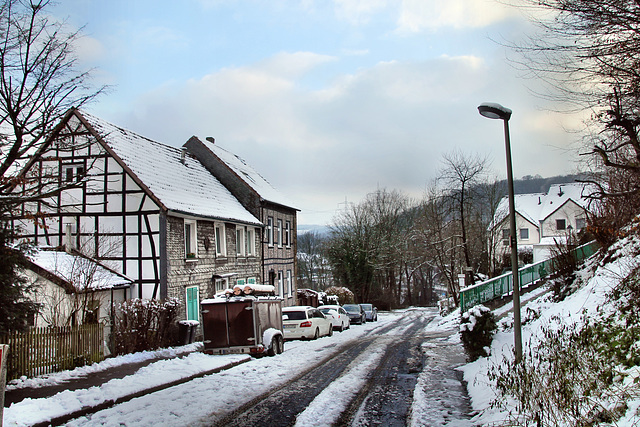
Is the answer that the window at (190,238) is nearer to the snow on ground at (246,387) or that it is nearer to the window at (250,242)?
the snow on ground at (246,387)

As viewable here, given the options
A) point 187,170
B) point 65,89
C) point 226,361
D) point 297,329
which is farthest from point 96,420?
point 187,170

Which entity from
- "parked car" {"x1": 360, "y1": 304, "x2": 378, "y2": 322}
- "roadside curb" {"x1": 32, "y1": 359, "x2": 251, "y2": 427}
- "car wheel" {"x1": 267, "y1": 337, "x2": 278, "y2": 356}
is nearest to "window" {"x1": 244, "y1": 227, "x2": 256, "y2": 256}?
"car wheel" {"x1": 267, "y1": 337, "x2": 278, "y2": 356}

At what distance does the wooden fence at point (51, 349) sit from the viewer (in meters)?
12.1

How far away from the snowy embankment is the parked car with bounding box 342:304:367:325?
19.2 meters

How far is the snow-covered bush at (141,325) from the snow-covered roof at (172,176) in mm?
4125

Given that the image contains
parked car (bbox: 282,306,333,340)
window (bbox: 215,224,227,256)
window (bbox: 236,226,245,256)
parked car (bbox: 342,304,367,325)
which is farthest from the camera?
parked car (bbox: 342,304,367,325)

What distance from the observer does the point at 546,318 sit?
45.8 ft

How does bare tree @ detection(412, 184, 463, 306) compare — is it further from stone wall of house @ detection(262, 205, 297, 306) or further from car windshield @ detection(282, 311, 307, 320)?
car windshield @ detection(282, 311, 307, 320)

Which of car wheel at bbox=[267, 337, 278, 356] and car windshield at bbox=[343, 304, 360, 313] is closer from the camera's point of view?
car wheel at bbox=[267, 337, 278, 356]

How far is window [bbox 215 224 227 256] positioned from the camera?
2550 centimetres

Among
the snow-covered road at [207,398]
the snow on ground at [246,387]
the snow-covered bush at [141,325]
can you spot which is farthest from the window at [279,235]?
the snow-covered road at [207,398]

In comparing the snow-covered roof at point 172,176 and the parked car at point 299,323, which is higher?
the snow-covered roof at point 172,176

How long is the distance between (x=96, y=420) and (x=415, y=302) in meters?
63.4

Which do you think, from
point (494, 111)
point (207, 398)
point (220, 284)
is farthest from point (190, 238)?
point (494, 111)
